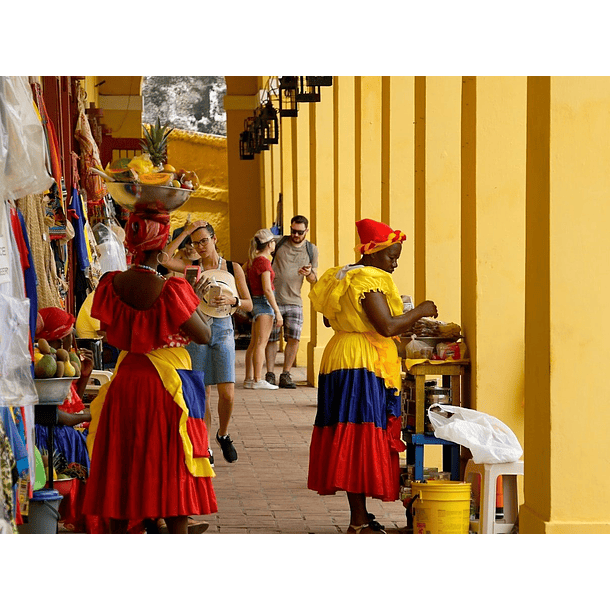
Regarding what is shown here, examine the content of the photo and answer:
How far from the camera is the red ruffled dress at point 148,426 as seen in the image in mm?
4547

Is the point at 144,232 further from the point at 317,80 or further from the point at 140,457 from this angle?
the point at 317,80

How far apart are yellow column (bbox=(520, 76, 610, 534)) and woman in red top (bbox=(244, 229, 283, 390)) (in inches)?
277

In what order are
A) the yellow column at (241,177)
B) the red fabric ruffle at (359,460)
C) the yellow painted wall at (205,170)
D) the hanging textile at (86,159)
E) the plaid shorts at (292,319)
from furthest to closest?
the yellow painted wall at (205,170) < the yellow column at (241,177) < the plaid shorts at (292,319) < the hanging textile at (86,159) < the red fabric ruffle at (359,460)

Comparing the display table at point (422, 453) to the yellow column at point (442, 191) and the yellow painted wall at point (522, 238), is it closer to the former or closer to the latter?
the yellow painted wall at point (522, 238)

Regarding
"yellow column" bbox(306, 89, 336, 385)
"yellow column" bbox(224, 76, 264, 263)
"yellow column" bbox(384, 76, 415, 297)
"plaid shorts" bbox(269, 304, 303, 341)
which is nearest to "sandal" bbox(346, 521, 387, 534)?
"yellow column" bbox(384, 76, 415, 297)

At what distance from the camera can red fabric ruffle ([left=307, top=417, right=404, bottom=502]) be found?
5.55 metres

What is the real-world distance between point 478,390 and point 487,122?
1561 millimetres

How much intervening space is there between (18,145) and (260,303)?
7.33m

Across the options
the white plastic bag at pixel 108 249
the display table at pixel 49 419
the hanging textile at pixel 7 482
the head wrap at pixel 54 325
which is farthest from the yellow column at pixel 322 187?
the hanging textile at pixel 7 482

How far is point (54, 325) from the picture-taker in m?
5.47

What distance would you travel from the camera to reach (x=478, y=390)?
601 cm

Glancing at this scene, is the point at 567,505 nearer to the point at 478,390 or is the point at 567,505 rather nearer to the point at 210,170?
the point at 478,390

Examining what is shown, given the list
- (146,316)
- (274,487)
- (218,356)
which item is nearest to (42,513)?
(146,316)

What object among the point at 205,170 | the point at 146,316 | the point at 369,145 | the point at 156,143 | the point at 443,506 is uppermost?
the point at 205,170
